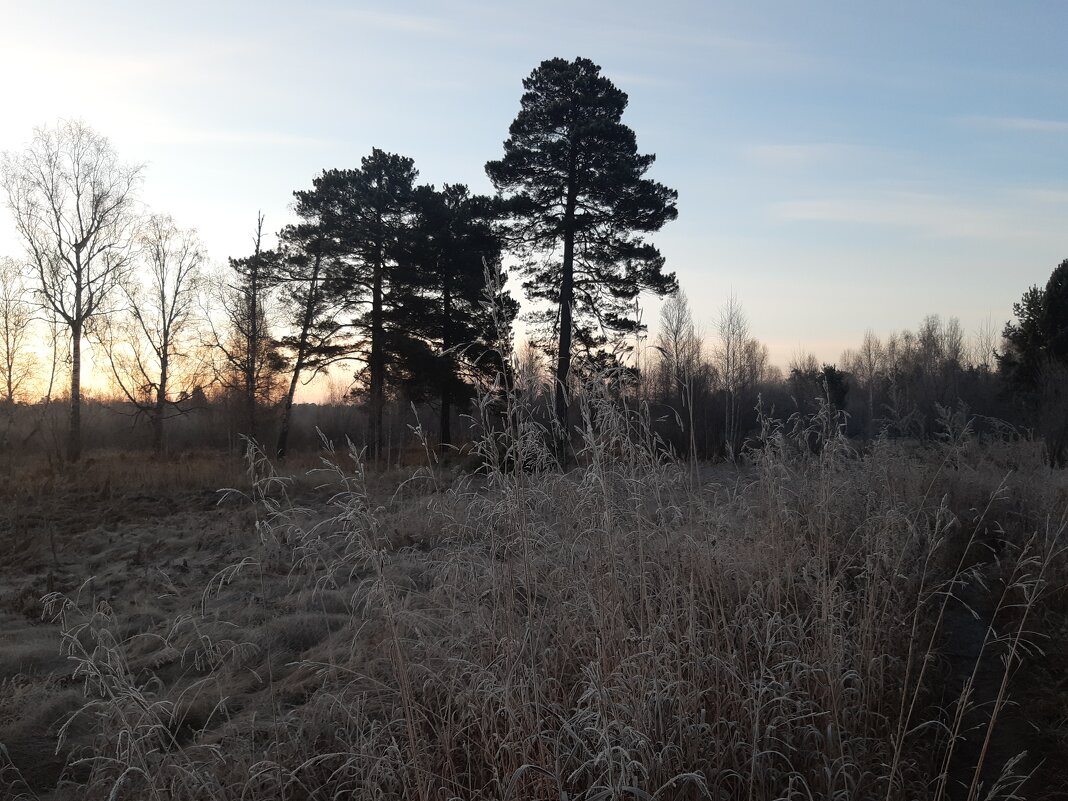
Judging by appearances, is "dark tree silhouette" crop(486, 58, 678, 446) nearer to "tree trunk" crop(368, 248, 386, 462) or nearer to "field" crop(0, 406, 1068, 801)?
"tree trunk" crop(368, 248, 386, 462)

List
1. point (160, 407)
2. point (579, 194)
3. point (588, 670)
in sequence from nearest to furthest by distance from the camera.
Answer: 1. point (588, 670)
2. point (579, 194)
3. point (160, 407)

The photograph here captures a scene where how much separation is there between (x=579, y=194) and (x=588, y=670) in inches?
737

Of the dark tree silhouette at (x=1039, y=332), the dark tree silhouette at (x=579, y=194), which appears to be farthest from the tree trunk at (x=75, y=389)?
the dark tree silhouette at (x=1039, y=332)

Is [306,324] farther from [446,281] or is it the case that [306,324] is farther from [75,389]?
[75,389]

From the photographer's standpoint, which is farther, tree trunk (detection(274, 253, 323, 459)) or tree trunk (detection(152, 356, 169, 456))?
tree trunk (detection(152, 356, 169, 456))

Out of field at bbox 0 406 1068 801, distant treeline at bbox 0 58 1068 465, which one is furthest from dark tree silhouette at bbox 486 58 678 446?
field at bbox 0 406 1068 801

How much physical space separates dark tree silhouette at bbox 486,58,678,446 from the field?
1378cm

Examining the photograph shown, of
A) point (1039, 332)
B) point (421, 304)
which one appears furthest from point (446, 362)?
point (1039, 332)

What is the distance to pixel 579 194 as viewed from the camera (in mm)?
20047

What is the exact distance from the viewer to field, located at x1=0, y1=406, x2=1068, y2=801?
292 cm

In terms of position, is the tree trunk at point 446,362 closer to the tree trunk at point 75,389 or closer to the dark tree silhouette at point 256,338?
the dark tree silhouette at point 256,338

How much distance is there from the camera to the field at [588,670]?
2918 mm

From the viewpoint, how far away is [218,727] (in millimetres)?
4234

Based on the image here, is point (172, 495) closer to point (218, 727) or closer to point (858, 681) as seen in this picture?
point (218, 727)
